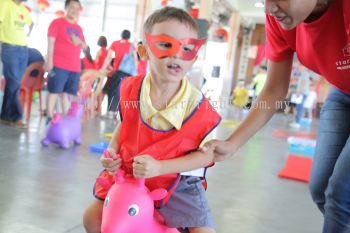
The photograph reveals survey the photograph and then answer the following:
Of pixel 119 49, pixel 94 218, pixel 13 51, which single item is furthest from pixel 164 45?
pixel 119 49

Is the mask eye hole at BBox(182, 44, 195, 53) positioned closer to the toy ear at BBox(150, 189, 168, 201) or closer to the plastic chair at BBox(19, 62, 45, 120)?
the toy ear at BBox(150, 189, 168, 201)

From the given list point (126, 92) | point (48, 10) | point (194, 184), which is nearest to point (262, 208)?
point (194, 184)

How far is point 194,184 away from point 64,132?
7.52 feet

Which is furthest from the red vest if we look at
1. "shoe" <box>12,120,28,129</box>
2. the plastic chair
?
the plastic chair

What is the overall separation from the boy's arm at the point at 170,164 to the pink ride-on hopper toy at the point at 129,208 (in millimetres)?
56

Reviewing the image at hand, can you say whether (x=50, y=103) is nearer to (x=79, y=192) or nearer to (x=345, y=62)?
(x=79, y=192)

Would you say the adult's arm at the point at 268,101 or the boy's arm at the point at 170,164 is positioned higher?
the adult's arm at the point at 268,101

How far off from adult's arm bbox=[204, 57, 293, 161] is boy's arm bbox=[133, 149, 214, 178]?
20cm

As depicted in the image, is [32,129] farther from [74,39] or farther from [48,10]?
[48,10]

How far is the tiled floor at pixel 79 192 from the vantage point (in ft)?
6.38

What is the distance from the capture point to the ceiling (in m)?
13.1

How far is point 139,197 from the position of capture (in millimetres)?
1129

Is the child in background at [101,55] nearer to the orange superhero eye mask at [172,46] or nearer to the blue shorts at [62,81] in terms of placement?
the blue shorts at [62,81]

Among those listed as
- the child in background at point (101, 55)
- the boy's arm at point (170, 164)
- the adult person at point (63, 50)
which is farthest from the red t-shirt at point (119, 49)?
the boy's arm at point (170, 164)
